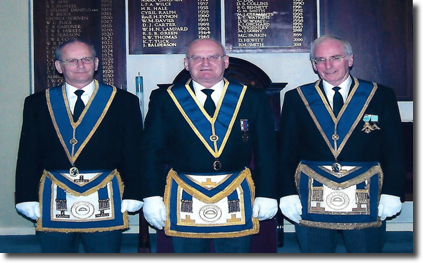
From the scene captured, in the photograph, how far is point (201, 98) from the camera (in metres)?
2.67

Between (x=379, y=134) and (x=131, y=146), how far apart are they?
4.67ft

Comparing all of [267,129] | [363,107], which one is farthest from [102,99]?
[363,107]

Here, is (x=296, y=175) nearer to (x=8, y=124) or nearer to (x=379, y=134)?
(x=379, y=134)

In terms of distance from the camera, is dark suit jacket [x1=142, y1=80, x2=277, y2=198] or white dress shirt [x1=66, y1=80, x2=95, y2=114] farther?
white dress shirt [x1=66, y1=80, x2=95, y2=114]

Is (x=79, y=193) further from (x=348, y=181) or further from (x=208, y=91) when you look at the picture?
(x=348, y=181)

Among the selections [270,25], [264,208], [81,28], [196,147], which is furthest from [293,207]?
[81,28]

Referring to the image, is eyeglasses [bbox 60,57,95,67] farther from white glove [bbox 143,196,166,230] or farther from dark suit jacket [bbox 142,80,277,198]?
white glove [bbox 143,196,166,230]

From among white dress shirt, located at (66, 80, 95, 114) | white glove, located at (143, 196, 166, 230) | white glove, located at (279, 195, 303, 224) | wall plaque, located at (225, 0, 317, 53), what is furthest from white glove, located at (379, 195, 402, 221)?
wall plaque, located at (225, 0, 317, 53)

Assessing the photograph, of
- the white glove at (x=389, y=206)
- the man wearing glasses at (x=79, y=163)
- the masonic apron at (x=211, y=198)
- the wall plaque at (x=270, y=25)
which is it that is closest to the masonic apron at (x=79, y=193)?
the man wearing glasses at (x=79, y=163)

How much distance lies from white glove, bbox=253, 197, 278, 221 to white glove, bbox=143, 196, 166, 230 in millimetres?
507

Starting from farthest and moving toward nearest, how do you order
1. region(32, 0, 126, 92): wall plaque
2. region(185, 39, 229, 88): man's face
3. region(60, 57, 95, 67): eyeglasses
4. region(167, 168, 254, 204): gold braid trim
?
region(32, 0, 126, 92): wall plaque < region(60, 57, 95, 67): eyeglasses < region(185, 39, 229, 88): man's face < region(167, 168, 254, 204): gold braid trim

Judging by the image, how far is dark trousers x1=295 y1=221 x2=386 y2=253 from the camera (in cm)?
255

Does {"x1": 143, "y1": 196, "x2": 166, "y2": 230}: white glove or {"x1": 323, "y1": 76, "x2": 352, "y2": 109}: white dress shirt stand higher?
{"x1": 323, "y1": 76, "x2": 352, "y2": 109}: white dress shirt

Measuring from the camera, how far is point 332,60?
2.69 m
